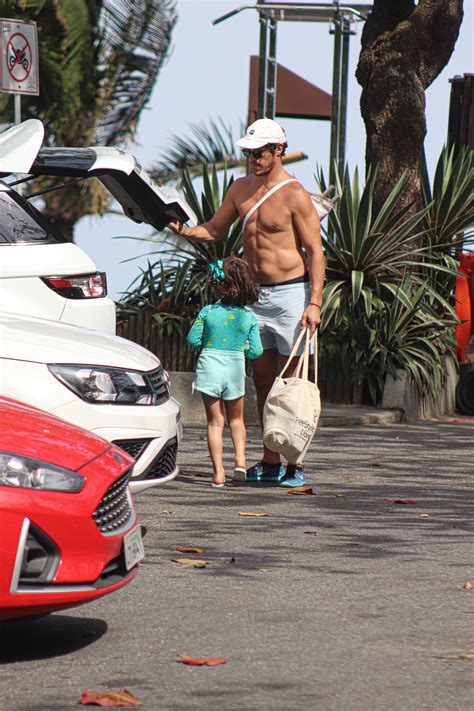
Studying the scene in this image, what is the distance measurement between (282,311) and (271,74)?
9845 millimetres

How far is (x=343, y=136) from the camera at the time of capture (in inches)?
736

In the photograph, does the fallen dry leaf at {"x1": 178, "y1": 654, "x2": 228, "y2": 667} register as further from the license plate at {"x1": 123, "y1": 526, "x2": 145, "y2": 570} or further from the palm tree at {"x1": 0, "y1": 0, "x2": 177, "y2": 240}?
the palm tree at {"x1": 0, "y1": 0, "x2": 177, "y2": 240}

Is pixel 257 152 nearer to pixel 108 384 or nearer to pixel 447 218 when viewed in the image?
pixel 108 384

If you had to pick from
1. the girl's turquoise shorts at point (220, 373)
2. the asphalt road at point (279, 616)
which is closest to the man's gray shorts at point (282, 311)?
the girl's turquoise shorts at point (220, 373)

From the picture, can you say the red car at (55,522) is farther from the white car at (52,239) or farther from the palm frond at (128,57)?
the palm frond at (128,57)

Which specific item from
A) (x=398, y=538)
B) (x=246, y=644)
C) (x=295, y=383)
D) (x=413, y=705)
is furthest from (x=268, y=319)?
(x=413, y=705)

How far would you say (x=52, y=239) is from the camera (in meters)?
8.51

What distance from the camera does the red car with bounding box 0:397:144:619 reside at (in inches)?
172

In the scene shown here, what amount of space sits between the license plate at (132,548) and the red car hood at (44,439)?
0.31 m

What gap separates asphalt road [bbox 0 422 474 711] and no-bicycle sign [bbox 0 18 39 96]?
4319 mm

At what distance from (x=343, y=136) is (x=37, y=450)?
47.9 ft

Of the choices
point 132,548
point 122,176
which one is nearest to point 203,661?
point 132,548

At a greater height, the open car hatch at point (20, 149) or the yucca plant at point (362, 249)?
the open car hatch at point (20, 149)

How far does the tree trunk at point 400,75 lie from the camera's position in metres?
15.1
